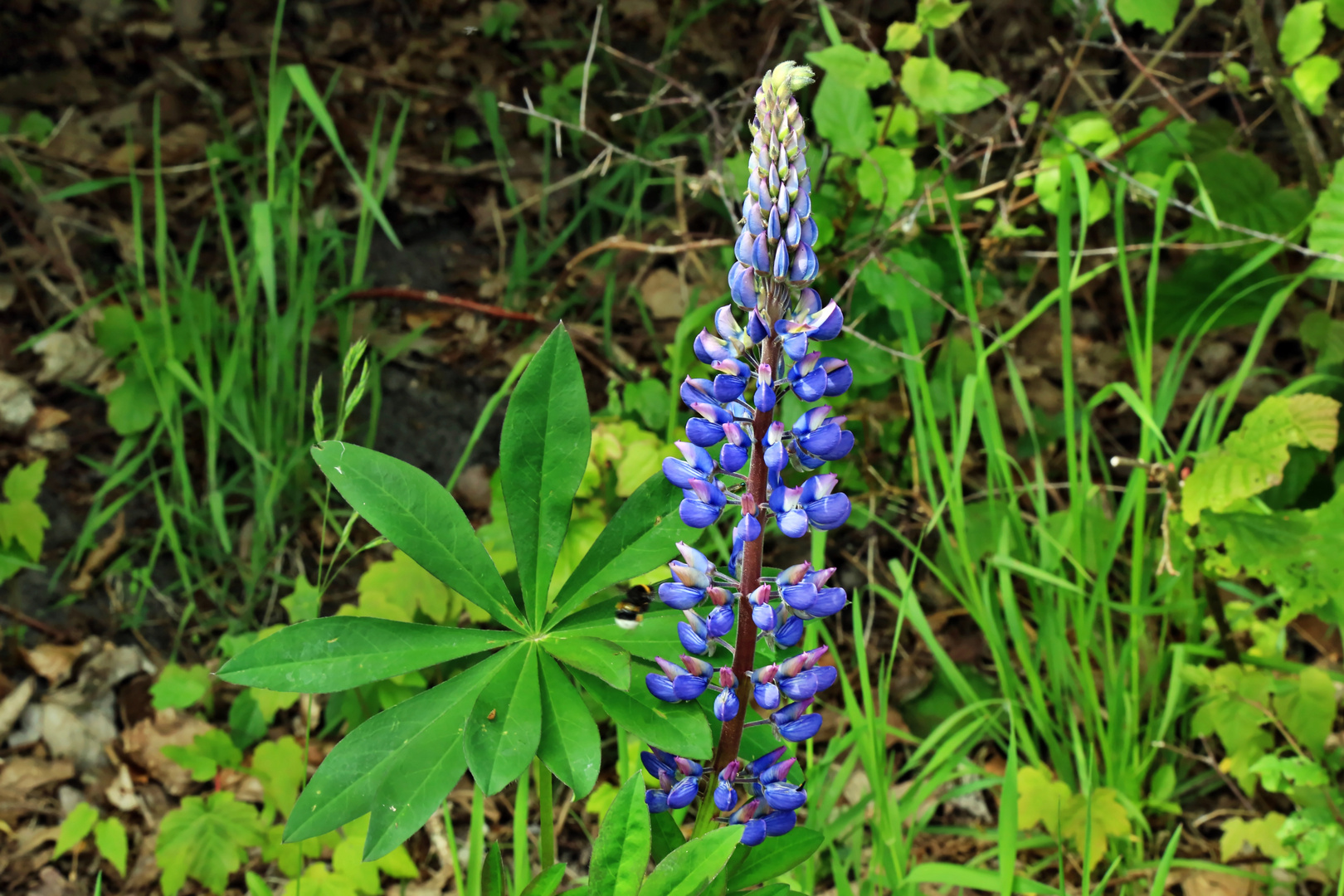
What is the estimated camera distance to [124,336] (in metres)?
2.87

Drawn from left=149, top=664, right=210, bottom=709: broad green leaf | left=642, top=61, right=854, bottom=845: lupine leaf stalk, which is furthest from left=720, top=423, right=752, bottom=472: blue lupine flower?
left=149, top=664, right=210, bottom=709: broad green leaf

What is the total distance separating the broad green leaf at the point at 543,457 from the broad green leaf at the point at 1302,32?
2131 mm

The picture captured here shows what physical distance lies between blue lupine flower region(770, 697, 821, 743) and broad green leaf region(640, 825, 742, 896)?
13 centimetres

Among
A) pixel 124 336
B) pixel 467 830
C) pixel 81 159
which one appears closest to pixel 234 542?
pixel 124 336

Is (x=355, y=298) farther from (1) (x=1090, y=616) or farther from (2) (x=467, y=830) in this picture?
(1) (x=1090, y=616)

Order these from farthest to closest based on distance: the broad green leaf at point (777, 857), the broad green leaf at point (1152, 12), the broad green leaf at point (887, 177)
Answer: the broad green leaf at point (887, 177) → the broad green leaf at point (1152, 12) → the broad green leaf at point (777, 857)

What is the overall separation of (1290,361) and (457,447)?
2.74 m

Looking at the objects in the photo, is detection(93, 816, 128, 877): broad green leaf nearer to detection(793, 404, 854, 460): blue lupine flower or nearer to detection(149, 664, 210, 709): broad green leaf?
detection(149, 664, 210, 709): broad green leaf

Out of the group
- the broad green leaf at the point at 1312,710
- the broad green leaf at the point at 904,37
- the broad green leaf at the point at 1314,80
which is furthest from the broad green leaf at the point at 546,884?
the broad green leaf at the point at 1314,80

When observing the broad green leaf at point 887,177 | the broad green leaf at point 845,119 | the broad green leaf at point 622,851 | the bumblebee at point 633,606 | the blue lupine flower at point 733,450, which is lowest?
the broad green leaf at point 622,851

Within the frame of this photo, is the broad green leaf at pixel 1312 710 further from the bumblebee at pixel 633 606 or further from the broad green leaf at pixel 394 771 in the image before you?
the broad green leaf at pixel 394 771

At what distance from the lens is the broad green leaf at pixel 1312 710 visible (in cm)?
212

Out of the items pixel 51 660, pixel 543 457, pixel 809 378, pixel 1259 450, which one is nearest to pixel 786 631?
pixel 809 378

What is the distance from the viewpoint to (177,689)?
2.42 meters
